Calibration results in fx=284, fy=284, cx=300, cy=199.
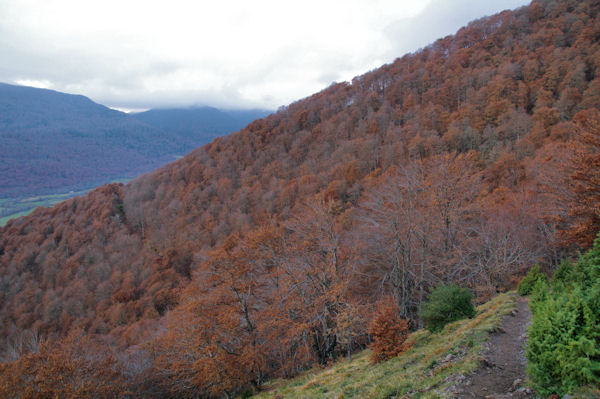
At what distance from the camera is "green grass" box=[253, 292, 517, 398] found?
7000 mm

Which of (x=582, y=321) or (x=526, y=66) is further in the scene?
(x=526, y=66)

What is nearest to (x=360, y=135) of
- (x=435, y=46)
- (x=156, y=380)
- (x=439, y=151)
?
(x=439, y=151)

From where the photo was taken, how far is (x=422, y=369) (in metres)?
8.12

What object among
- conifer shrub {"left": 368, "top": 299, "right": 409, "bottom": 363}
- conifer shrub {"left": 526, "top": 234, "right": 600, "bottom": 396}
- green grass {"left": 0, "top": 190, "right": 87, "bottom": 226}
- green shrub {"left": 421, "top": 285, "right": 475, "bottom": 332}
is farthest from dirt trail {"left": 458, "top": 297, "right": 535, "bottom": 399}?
green grass {"left": 0, "top": 190, "right": 87, "bottom": 226}

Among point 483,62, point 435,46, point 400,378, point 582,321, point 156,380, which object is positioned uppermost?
point 435,46

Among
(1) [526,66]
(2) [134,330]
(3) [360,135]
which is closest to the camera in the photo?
(2) [134,330]

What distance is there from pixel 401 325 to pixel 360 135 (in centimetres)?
6984

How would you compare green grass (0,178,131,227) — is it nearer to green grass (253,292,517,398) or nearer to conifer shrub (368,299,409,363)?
green grass (253,292,517,398)

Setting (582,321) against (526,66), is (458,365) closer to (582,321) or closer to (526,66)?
(582,321)

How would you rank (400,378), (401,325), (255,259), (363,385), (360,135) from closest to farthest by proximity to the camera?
(400,378) < (363,385) < (401,325) < (255,259) < (360,135)

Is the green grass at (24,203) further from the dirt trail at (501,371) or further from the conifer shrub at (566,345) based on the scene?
the conifer shrub at (566,345)

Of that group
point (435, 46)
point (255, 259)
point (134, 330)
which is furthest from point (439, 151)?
point (435, 46)

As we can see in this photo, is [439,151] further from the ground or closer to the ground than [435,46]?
closer to the ground

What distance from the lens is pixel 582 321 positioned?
4.46 meters
